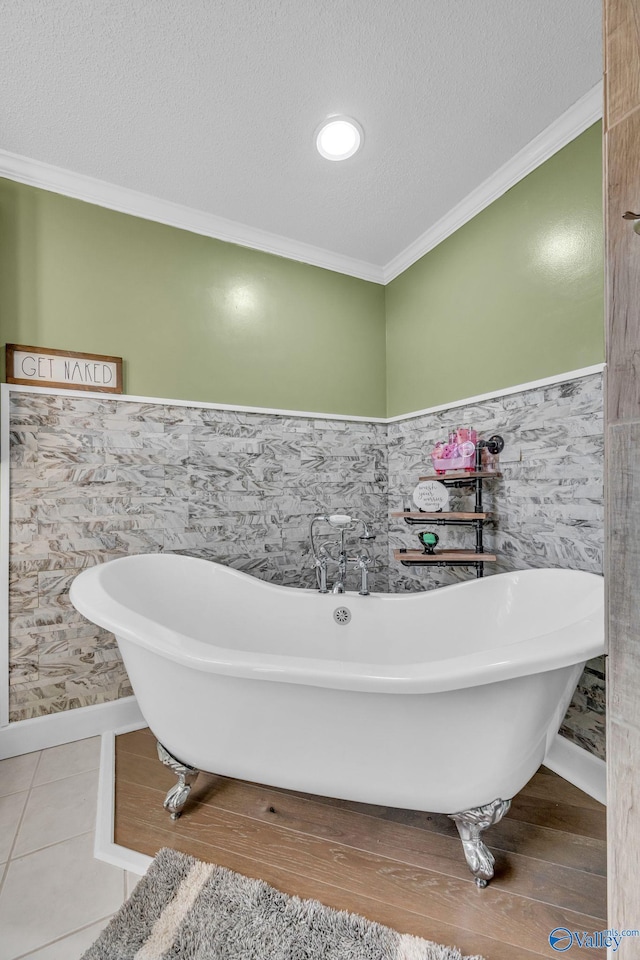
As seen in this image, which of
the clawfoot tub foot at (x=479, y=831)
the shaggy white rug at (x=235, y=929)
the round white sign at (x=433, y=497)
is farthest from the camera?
the round white sign at (x=433, y=497)

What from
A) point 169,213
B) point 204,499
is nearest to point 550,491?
point 204,499

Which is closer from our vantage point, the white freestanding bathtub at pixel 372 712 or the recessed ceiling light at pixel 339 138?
the white freestanding bathtub at pixel 372 712

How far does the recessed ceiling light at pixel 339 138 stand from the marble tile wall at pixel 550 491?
1186 millimetres

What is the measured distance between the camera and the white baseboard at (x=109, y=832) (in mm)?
1151

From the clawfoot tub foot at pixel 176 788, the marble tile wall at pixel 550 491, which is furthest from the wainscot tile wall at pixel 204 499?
the clawfoot tub foot at pixel 176 788

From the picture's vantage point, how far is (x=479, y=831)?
107 cm

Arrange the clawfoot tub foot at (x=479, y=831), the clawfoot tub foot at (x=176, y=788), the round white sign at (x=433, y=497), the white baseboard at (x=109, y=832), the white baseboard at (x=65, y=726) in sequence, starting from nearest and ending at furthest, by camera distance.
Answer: the clawfoot tub foot at (x=479, y=831) < the white baseboard at (x=109, y=832) < the clawfoot tub foot at (x=176, y=788) < the white baseboard at (x=65, y=726) < the round white sign at (x=433, y=497)

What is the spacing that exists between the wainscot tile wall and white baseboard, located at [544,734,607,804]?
1.6 inches

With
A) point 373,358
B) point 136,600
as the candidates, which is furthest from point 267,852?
point 373,358

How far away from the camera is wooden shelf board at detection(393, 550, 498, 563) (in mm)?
1798

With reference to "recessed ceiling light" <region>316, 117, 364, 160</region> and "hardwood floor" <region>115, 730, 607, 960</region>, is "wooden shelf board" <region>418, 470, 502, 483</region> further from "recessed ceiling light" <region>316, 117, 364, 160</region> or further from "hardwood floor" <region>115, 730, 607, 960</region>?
"recessed ceiling light" <region>316, 117, 364, 160</region>

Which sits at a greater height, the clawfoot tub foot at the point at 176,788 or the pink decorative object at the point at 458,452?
the pink decorative object at the point at 458,452

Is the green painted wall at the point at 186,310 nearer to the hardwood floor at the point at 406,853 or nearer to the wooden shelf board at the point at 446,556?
the wooden shelf board at the point at 446,556

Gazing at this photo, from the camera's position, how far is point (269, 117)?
1.57 m
